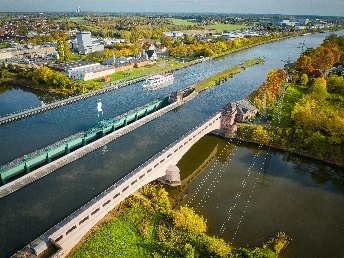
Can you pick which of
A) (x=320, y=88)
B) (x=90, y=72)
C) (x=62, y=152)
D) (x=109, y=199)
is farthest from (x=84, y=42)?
(x=109, y=199)

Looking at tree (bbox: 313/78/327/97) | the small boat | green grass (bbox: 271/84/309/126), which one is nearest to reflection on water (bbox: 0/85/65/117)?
the small boat

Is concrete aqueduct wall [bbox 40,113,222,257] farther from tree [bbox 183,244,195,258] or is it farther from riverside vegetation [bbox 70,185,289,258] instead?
tree [bbox 183,244,195,258]

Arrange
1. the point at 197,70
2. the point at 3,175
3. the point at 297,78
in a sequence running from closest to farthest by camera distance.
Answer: the point at 3,175
the point at 297,78
the point at 197,70

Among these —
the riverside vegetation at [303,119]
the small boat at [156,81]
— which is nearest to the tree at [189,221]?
the riverside vegetation at [303,119]

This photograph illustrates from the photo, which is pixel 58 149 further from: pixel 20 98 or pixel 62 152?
pixel 20 98

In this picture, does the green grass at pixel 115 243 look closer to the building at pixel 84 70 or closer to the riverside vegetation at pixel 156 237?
the riverside vegetation at pixel 156 237

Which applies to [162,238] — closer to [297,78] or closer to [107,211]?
[107,211]

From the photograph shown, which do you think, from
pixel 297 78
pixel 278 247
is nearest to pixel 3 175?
pixel 278 247
